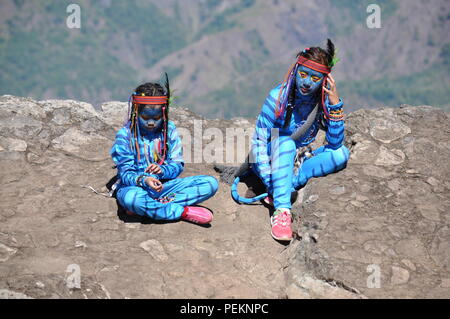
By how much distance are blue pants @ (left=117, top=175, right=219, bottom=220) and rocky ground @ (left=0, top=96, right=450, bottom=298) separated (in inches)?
5.6

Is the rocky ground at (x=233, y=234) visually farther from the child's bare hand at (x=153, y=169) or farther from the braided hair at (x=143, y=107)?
the braided hair at (x=143, y=107)

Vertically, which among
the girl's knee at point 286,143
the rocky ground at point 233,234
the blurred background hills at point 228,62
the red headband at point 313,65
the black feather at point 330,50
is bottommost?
the rocky ground at point 233,234

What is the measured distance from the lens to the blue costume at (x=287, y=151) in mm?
4535

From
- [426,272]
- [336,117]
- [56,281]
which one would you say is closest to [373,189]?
[336,117]

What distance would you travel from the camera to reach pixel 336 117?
465 cm

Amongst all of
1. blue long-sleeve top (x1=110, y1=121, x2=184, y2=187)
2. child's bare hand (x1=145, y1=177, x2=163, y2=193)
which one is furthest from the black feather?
child's bare hand (x1=145, y1=177, x2=163, y2=193)

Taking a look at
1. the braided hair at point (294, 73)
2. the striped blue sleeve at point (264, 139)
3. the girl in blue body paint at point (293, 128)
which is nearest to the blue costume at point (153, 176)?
the striped blue sleeve at point (264, 139)

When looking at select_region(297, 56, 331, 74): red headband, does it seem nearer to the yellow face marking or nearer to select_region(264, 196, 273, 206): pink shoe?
the yellow face marking

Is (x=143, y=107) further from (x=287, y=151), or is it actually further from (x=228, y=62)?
(x=228, y=62)

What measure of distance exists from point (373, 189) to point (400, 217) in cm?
47

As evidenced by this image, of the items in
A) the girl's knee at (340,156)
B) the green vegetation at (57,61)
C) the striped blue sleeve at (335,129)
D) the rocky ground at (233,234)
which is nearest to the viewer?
the rocky ground at (233,234)

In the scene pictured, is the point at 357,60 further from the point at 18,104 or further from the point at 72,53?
the point at 18,104

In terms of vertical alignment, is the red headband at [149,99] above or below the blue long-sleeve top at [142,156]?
above

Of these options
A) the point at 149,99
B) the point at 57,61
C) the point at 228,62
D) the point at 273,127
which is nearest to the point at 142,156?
the point at 149,99
